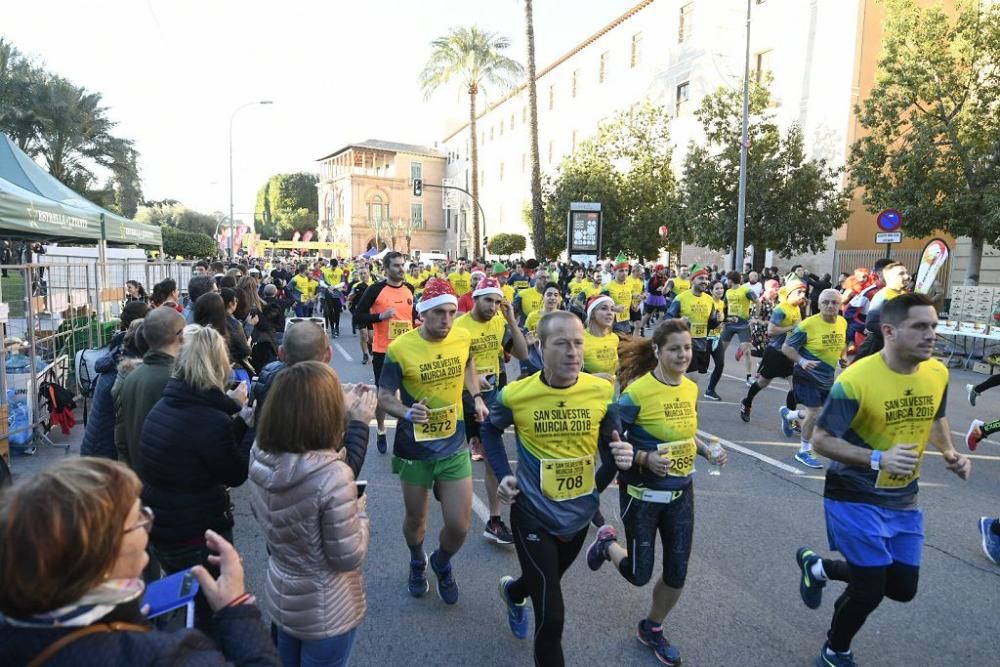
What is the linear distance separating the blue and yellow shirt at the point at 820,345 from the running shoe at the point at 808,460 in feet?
2.32

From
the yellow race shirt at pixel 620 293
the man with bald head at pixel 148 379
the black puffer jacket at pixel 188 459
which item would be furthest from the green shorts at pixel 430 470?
the yellow race shirt at pixel 620 293

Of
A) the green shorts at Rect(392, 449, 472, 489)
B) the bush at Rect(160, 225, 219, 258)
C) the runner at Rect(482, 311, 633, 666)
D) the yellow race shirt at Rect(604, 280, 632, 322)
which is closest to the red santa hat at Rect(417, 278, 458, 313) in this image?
the green shorts at Rect(392, 449, 472, 489)

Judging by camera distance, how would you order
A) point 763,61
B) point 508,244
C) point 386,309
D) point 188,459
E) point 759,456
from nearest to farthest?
point 188,459, point 759,456, point 386,309, point 763,61, point 508,244

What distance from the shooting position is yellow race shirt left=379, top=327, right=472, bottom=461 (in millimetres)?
4004

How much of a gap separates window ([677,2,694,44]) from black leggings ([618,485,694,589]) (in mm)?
34681

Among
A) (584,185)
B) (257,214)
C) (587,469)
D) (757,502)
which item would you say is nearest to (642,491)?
(587,469)

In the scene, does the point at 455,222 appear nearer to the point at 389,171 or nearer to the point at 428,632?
the point at 389,171

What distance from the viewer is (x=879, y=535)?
124 inches

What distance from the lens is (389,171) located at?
268ft

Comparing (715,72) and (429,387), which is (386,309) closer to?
(429,387)

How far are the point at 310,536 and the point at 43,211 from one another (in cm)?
875

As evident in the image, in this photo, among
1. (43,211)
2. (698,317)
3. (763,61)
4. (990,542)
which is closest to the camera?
(990,542)

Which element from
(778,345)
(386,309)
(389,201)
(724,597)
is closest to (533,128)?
(778,345)

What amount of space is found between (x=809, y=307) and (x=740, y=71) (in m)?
17.1
